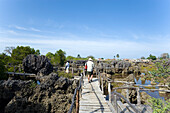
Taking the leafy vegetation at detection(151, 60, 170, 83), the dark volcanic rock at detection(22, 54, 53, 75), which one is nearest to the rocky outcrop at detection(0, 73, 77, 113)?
the leafy vegetation at detection(151, 60, 170, 83)

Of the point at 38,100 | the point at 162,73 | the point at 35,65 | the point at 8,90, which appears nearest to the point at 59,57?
the point at 35,65

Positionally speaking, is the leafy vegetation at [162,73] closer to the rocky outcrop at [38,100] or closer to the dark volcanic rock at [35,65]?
the rocky outcrop at [38,100]

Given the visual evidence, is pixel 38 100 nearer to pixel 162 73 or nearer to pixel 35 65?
pixel 162 73

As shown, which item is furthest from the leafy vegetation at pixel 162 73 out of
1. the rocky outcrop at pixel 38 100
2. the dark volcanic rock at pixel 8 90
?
the dark volcanic rock at pixel 8 90

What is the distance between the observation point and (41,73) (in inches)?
818

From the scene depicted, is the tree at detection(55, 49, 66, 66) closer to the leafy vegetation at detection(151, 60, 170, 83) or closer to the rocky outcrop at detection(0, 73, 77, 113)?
the rocky outcrop at detection(0, 73, 77, 113)

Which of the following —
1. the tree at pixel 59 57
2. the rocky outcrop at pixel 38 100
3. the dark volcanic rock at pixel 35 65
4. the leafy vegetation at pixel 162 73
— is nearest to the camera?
the leafy vegetation at pixel 162 73

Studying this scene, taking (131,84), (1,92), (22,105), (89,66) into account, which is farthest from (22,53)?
(131,84)

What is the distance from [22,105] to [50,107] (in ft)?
8.66

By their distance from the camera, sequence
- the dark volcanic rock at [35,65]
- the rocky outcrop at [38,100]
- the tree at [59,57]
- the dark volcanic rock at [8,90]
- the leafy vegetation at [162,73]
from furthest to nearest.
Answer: the tree at [59,57] < the dark volcanic rock at [35,65] < the dark volcanic rock at [8,90] < the rocky outcrop at [38,100] < the leafy vegetation at [162,73]

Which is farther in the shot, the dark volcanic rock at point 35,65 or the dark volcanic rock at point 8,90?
the dark volcanic rock at point 35,65

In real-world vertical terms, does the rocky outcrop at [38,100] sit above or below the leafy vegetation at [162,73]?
below

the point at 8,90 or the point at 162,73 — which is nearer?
the point at 162,73

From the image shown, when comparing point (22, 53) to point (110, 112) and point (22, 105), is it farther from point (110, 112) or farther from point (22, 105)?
point (110, 112)
